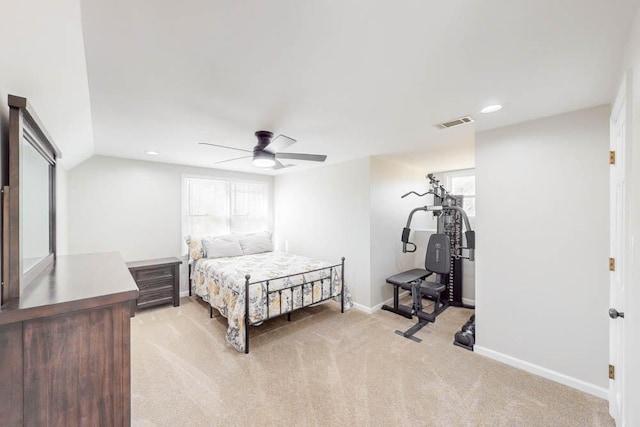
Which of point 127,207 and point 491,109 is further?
point 127,207

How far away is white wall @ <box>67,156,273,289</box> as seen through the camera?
3758 millimetres

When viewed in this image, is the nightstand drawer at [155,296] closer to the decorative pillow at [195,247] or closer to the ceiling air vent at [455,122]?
the decorative pillow at [195,247]

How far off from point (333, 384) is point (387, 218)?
8.60 feet

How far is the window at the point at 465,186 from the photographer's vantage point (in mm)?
4836

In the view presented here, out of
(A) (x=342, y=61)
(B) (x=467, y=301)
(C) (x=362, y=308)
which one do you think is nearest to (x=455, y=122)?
(A) (x=342, y=61)

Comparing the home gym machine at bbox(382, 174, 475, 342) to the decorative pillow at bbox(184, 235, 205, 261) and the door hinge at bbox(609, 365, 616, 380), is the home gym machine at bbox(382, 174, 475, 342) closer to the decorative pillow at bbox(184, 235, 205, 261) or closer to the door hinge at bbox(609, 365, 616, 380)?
the door hinge at bbox(609, 365, 616, 380)

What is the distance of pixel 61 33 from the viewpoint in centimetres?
118

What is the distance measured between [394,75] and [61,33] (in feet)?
5.66

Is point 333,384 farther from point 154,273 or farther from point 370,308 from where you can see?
point 154,273

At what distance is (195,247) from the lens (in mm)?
4418

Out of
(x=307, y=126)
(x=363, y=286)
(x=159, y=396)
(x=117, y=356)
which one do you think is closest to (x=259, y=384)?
(x=159, y=396)

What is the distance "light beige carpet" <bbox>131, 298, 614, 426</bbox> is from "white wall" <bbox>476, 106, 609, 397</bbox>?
303 millimetres

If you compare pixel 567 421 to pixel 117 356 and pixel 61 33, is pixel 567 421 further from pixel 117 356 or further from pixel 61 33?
pixel 61 33

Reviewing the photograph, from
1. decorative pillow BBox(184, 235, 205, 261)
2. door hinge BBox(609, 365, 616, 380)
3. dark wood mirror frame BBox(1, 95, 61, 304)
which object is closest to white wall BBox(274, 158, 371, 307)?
decorative pillow BBox(184, 235, 205, 261)
